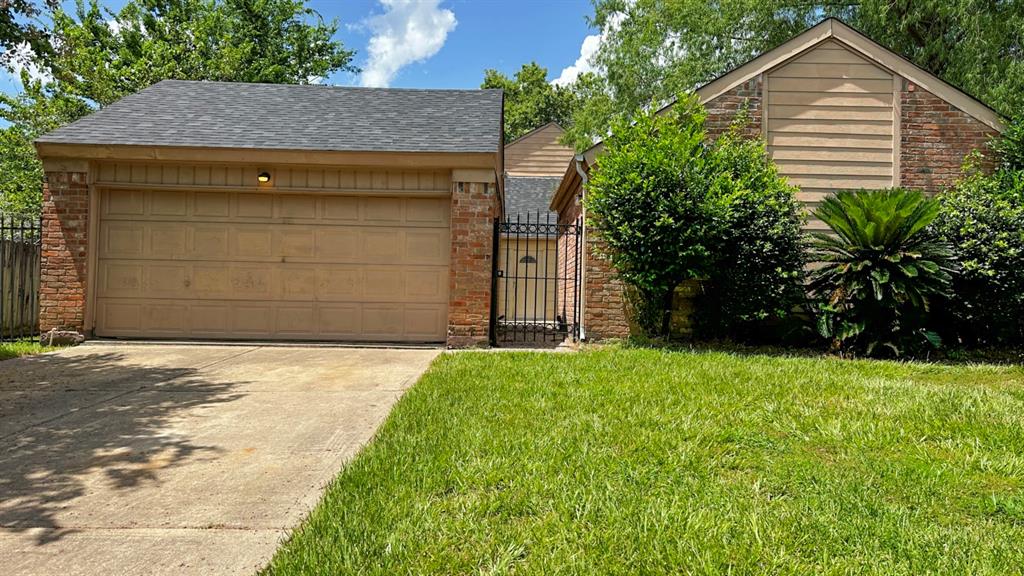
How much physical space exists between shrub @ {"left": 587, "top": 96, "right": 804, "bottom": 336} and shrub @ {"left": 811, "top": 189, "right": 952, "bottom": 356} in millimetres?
484

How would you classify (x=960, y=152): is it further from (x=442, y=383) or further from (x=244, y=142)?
(x=244, y=142)

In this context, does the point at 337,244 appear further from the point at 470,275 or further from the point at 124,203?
the point at 124,203

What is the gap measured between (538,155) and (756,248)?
14211 mm

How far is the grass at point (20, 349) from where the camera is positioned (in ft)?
21.4

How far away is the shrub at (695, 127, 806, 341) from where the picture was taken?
722 cm

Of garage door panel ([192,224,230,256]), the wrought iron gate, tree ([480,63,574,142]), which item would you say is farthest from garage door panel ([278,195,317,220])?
tree ([480,63,574,142])

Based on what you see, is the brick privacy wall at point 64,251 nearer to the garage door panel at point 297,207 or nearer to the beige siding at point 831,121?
the garage door panel at point 297,207

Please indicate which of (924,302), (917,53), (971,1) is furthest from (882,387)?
(917,53)

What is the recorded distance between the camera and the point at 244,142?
7.84m

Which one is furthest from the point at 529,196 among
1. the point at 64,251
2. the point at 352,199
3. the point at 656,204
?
the point at 64,251

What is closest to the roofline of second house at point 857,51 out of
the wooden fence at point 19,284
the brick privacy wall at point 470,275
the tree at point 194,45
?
the brick privacy wall at point 470,275

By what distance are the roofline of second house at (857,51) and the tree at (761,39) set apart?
5.95ft

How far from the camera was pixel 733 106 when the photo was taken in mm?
8328

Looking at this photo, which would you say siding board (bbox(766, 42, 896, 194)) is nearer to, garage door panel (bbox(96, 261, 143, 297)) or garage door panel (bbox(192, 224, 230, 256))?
garage door panel (bbox(192, 224, 230, 256))
